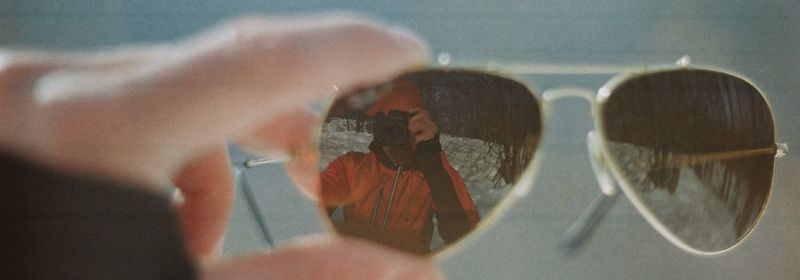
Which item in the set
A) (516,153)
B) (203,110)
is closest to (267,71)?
(203,110)

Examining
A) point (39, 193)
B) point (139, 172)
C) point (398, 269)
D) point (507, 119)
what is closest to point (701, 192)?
point (507, 119)

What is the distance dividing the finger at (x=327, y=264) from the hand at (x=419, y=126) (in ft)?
0.42

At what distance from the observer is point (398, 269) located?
79 centimetres

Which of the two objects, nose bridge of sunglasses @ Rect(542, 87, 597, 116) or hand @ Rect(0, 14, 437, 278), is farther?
nose bridge of sunglasses @ Rect(542, 87, 597, 116)

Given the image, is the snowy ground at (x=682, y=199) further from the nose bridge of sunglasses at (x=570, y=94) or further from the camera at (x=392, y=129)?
the camera at (x=392, y=129)

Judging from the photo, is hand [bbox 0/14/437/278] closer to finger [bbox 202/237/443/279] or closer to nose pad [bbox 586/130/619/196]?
finger [bbox 202/237/443/279]

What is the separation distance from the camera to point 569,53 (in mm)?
943

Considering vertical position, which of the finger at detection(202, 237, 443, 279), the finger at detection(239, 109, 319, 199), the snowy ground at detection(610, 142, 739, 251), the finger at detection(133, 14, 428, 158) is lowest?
the finger at detection(202, 237, 443, 279)

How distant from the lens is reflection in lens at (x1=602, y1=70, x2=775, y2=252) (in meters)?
0.84

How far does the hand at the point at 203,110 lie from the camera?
72cm

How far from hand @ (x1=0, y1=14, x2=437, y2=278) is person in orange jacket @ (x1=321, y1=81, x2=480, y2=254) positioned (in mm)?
23

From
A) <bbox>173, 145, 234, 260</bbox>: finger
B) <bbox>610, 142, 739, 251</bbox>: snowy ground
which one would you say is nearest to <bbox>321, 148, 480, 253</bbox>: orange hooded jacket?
<bbox>173, 145, 234, 260</bbox>: finger

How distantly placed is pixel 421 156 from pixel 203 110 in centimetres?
24

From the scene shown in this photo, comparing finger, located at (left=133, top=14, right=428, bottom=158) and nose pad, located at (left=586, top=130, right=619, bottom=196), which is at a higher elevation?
finger, located at (left=133, top=14, right=428, bottom=158)
